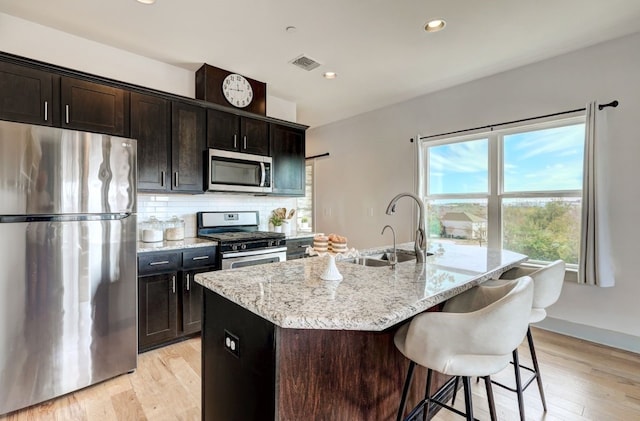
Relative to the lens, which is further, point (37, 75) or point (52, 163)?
point (37, 75)

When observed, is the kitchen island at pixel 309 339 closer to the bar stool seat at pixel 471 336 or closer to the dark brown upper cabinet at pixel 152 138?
the bar stool seat at pixel 471 336

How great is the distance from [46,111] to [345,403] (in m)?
2.79

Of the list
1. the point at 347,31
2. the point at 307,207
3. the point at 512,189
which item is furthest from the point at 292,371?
the point at 307,207

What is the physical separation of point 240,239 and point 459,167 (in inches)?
107

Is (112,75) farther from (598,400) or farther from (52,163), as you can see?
(598,400)

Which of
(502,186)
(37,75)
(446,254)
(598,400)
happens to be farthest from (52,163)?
(502,186)

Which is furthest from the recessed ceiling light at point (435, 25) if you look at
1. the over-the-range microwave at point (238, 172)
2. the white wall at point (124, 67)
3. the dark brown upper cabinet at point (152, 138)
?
the dark brown upper cabinet at point (152, 138)

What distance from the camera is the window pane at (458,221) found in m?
3.51

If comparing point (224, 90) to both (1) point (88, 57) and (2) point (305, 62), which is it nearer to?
(2) point (305, 62)

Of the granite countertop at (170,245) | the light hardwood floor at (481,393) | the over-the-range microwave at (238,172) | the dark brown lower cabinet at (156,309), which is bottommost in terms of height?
the light hardwood floor at (481,393)

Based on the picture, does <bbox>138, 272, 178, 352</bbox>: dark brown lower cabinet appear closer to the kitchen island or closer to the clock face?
the kitchen island

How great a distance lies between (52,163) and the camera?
185 centimetres

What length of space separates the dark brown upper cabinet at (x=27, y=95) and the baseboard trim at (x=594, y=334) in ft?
15.3

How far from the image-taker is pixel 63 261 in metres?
1.90
